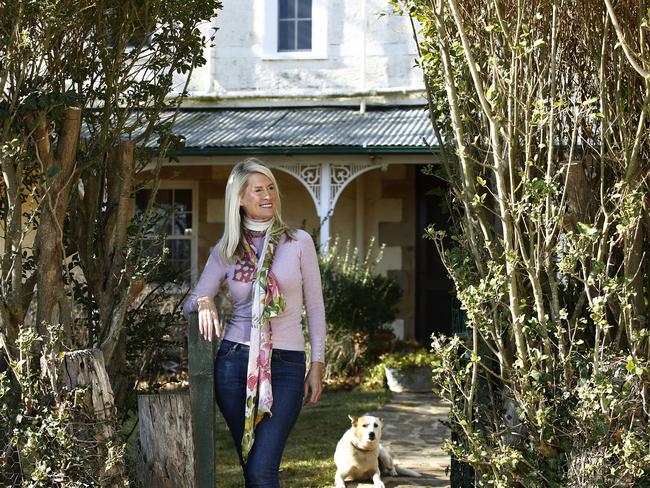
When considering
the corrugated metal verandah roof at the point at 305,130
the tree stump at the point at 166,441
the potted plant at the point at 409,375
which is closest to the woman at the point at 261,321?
the tree stump at the point at 166,441

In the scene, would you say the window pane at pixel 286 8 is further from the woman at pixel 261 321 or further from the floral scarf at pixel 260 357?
the floral scarf at pixel 260 357

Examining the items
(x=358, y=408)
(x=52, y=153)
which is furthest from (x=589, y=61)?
(x=358, y=408)

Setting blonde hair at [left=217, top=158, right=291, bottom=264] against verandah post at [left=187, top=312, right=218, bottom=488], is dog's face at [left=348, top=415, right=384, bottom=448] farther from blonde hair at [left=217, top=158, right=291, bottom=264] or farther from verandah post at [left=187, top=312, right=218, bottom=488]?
blonde hair at [left=217, top=158, right=291, bottom=264]

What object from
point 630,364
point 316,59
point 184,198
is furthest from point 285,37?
point 630,364

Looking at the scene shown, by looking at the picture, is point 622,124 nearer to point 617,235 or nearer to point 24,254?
point 617,235

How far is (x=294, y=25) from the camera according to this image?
1484 cm

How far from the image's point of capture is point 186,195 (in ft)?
49.9

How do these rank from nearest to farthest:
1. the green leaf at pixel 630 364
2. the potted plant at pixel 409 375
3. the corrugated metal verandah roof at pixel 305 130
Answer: the green leaf at pixel 630 364 → the potted plant at pixel 409 375 → the corrugated metal verandah roof at pixel 305 130

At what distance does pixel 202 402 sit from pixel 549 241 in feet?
5.24

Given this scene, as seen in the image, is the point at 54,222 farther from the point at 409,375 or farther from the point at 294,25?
the point at 294,25

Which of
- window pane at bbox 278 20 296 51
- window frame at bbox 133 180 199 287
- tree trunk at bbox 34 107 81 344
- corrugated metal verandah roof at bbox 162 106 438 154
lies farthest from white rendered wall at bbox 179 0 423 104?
tree trunk at bbox 34 107 81 344

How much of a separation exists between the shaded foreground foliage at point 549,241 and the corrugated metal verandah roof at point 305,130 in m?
7.71

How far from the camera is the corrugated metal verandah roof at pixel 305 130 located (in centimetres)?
1271

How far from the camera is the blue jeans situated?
4137 millimetres
